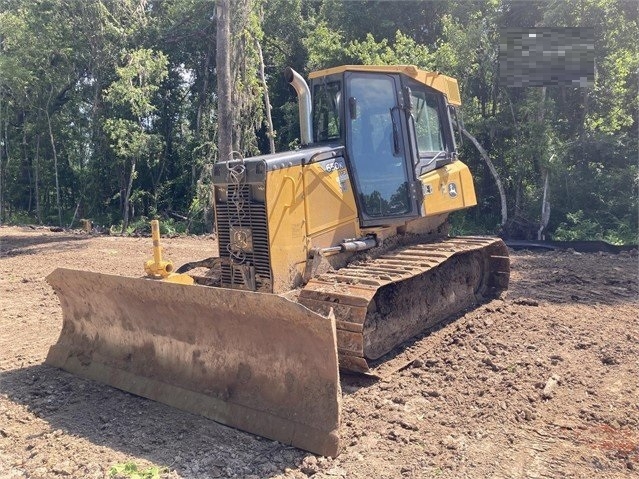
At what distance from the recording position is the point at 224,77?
15156 mm

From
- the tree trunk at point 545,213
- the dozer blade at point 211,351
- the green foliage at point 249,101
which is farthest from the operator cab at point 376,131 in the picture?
the green foliage at point 249,101

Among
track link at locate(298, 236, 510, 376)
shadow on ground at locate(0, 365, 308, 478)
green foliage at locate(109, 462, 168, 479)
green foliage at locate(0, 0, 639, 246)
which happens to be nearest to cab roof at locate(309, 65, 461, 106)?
track link at locate(298, 236, 510, 376)

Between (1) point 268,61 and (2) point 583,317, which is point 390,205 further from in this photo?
(1) point 268,61

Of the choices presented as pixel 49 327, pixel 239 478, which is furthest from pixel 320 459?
pixel 49 327

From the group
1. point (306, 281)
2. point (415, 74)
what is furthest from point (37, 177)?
point (306, 281)

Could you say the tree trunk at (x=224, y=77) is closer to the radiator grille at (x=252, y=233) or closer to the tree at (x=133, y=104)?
the tree at (x=133, y=104)

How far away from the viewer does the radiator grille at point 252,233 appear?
5238mm

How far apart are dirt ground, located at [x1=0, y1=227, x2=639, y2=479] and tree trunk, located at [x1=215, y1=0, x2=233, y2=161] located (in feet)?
29.8

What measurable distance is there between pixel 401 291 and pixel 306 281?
3.26 ft

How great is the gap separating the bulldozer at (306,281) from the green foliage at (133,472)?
0.75 metres

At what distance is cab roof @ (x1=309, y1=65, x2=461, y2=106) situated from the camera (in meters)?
5.96

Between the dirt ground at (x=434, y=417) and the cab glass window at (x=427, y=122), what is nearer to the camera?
the dirt ground at (x=434, y=417)

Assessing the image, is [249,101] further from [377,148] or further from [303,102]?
[377,148]

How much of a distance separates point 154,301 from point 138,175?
19.4m
